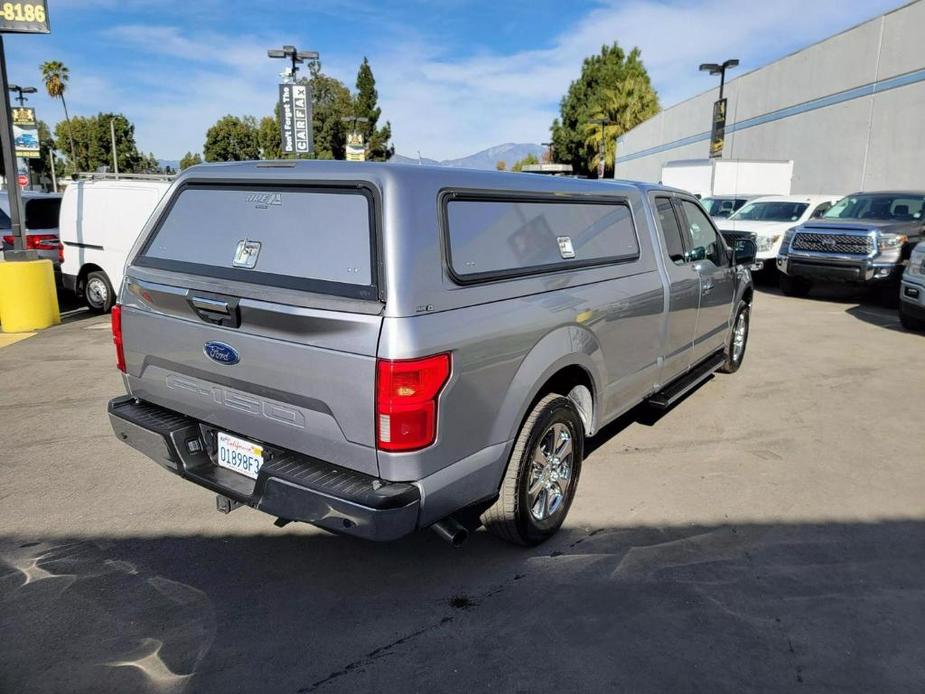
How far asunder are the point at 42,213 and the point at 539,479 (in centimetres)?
1196

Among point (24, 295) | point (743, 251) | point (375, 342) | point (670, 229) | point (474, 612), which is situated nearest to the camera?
point (375, 342)

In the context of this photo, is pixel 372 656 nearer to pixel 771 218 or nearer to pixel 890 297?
pixel 890 297

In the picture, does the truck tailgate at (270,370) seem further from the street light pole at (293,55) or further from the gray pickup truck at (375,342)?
the street light pole at (293,55)

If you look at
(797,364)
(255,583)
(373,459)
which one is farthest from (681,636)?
(797,364)

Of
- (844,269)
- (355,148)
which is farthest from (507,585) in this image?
(355,148)

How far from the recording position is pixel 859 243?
1145cm

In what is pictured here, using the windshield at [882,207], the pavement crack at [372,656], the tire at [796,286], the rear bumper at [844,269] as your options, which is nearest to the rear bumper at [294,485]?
the pavement crack at [372,656]

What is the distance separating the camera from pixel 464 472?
2.94m

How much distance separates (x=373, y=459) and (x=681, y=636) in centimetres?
150

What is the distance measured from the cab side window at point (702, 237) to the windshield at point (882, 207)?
26.6ft

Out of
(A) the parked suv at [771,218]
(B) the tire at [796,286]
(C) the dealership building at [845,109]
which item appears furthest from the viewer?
(C) the dealership building at [845,109]

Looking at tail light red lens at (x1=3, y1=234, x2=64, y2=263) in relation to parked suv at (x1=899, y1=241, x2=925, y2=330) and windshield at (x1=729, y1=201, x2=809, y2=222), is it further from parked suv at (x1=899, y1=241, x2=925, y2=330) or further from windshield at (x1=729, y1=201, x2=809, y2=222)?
windshield at (x1=729, y1=201, x2=809, y2=222)

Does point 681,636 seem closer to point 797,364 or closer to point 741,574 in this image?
point 741,574

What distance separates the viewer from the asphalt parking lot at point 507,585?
8.78 feet
